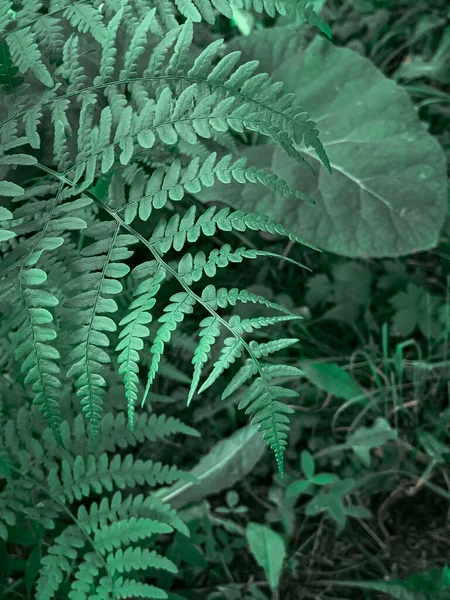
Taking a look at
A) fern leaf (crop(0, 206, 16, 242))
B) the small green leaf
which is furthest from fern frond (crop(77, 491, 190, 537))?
fern leaf (crop(0, 206, 16, 242))

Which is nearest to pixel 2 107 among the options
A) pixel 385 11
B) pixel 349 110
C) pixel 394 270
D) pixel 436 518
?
pixel 349 110

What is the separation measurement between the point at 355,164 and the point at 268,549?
1.03 m

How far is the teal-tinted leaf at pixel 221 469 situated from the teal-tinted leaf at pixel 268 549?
13 cm

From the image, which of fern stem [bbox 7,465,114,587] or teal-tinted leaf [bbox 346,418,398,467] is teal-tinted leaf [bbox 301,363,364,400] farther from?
fern stem [bbox 7,465,114,587]

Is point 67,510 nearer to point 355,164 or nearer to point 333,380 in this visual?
point 333,380

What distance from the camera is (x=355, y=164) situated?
1707 millimetres

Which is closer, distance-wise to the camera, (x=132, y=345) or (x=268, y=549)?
(x=132, y=345)

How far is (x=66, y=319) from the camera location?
90 cm

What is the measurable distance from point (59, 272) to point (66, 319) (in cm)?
17

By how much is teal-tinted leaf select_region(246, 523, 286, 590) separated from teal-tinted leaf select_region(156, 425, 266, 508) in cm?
13

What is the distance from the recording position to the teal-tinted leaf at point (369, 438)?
1.50 meters

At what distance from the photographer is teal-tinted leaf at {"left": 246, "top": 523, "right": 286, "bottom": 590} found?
1.35m

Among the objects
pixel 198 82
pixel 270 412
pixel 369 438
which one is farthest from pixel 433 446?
pixel 198 82

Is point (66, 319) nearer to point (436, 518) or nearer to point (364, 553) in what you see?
point (364, 553)
